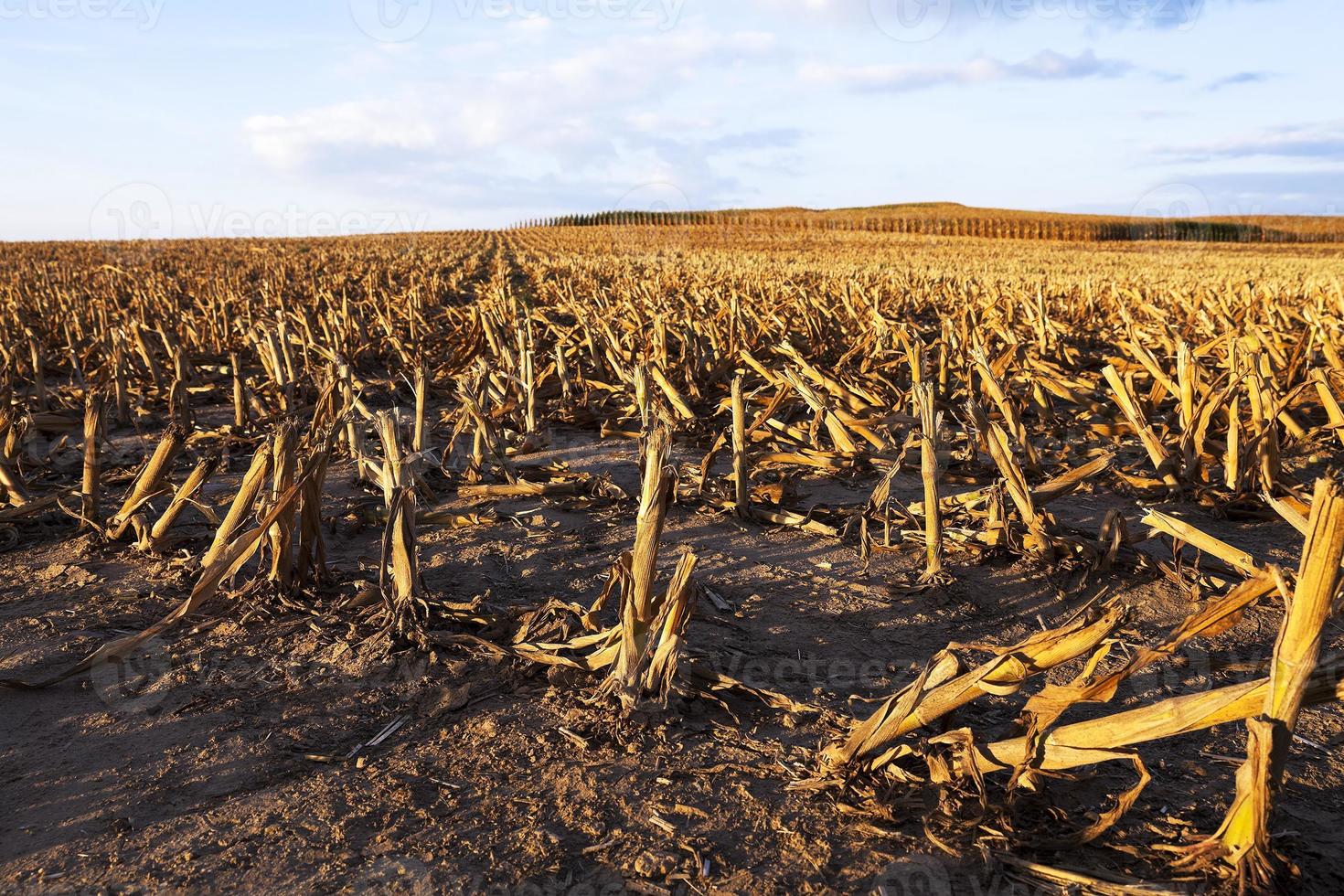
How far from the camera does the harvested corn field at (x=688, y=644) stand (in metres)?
1.81

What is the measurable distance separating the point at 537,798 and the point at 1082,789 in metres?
1.27

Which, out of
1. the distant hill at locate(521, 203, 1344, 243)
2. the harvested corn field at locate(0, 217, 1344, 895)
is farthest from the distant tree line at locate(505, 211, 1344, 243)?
the harvested corn field at locate(0, 217, 1344, 895)

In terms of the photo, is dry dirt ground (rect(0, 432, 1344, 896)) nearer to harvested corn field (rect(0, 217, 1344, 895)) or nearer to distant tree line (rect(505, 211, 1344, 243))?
harvested corn field (rect(0, 217, 1344, 895))

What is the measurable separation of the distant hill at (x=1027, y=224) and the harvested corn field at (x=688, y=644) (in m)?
40.1

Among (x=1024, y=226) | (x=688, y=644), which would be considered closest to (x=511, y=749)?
(x=688, y=644)

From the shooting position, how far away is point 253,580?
300 centimetres

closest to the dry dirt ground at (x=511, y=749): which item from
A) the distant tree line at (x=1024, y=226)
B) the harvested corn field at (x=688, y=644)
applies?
the harvested corn field at (x=688, y=644)

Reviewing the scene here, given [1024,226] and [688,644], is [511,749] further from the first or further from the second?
[1024,226]

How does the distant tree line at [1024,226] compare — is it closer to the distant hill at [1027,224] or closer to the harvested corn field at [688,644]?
the distant hill at [1027,224]

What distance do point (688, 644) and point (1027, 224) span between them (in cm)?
4942

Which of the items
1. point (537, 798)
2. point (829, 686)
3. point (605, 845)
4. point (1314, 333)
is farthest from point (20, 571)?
point (1314, 333)

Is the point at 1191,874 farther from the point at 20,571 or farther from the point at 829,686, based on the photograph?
the point at 20,571

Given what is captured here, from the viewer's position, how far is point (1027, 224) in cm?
4672

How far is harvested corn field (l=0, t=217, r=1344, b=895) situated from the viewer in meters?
1.81
